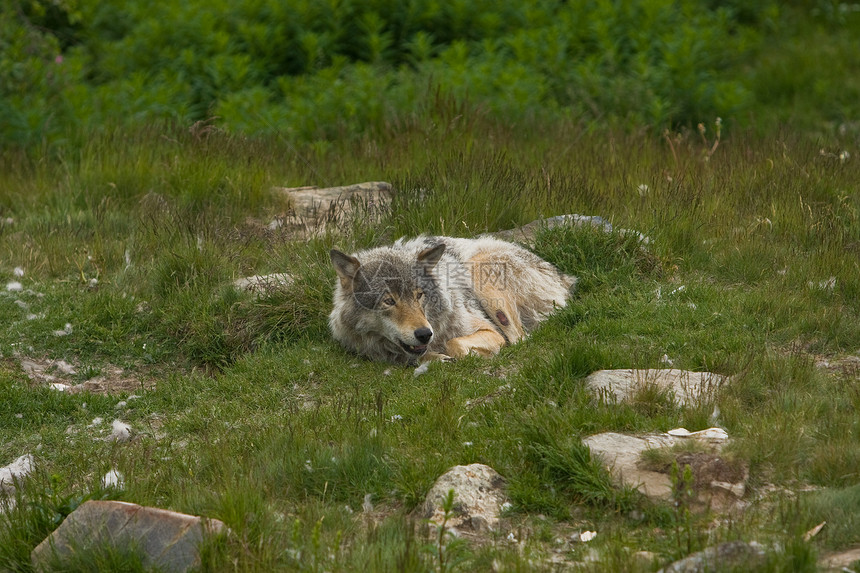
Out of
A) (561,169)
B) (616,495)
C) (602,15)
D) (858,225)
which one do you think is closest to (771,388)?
(616,495)

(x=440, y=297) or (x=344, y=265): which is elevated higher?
(x=344, y=265)

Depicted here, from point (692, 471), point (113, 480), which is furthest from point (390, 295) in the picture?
point (692, 471)

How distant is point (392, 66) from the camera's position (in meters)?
15.2

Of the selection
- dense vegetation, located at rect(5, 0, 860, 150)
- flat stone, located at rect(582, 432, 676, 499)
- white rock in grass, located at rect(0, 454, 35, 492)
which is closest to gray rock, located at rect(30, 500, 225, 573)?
white rock in grass, located at rect(0, 454, 35, 492)

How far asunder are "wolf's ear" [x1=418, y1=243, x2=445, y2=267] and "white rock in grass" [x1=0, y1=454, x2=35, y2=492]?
315 centimetres

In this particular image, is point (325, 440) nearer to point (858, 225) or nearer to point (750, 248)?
point (750, 248)

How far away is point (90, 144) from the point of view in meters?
10.9

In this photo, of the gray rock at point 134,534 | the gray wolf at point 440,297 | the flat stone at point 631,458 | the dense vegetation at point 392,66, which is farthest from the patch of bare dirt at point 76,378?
the dense vegetation at point 392,66

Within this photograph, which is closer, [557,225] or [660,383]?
[660,383]

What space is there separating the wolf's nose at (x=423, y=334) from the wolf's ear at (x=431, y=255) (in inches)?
30.7

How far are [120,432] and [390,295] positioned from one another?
217 cm

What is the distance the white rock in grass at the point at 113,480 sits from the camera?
4828mm

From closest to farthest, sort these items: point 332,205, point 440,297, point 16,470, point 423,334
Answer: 1. point 16,470
2. point 423,334
3. point 440,297
4. point 332,205

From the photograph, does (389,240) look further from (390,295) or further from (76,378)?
(76,378)
